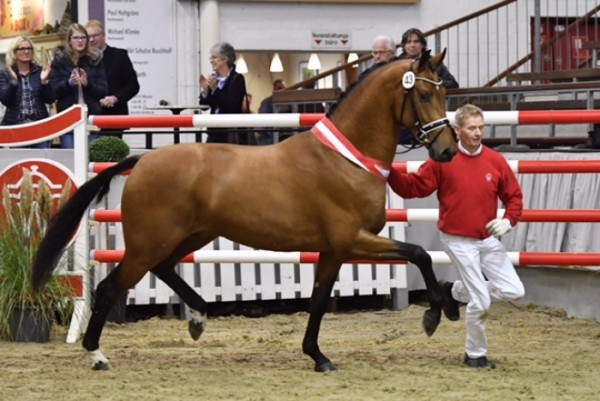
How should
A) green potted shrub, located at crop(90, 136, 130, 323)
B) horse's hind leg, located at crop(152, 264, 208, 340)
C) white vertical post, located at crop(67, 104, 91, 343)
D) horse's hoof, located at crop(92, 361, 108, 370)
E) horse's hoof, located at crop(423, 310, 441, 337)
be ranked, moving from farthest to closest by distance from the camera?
green potted shrub, located at crop(90, 136, 130, 323), white vertical post, located at crop(67, 104, 91, 343), horse's hind leg, located at crop(152, 264, 208, 340), horse's hoof, located at crop(92, 361, 108, 370), horse's hoof, located at crop(423, 310, 441, 337)

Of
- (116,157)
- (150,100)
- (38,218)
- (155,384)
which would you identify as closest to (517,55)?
(150,100)

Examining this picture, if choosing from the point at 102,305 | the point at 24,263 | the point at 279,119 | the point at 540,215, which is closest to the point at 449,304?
the point at 540,215

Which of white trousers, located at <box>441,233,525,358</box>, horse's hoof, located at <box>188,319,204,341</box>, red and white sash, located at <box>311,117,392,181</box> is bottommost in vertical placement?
horse's hoof, located at <box>188,319,204,341</box>

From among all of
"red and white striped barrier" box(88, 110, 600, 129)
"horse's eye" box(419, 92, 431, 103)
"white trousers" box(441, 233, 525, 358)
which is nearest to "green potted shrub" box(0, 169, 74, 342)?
"red and white striped barrier" box(88, 110, 600, 129)

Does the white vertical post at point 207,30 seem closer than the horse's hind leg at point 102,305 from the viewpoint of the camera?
No

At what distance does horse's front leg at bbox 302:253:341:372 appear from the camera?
8094 mm

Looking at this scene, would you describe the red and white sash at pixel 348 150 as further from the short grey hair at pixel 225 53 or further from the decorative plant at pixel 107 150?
the short grey hair at pixel 225 53

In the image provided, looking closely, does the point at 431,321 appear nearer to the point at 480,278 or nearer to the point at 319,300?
the point at 480,278

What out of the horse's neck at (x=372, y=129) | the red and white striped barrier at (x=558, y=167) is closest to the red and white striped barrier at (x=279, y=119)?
the red and white striped barrier at (x=558, y=167)

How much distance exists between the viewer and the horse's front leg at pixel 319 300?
8094 mm

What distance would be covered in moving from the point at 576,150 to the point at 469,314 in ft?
11.9

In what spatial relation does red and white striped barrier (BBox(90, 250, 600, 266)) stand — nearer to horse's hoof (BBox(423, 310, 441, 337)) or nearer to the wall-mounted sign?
horse's hoof (BBox(423, 310, 441, 337))

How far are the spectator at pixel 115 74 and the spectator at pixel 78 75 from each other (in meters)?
0.38

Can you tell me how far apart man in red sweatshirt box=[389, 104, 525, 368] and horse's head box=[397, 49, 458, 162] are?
204 millimetres
